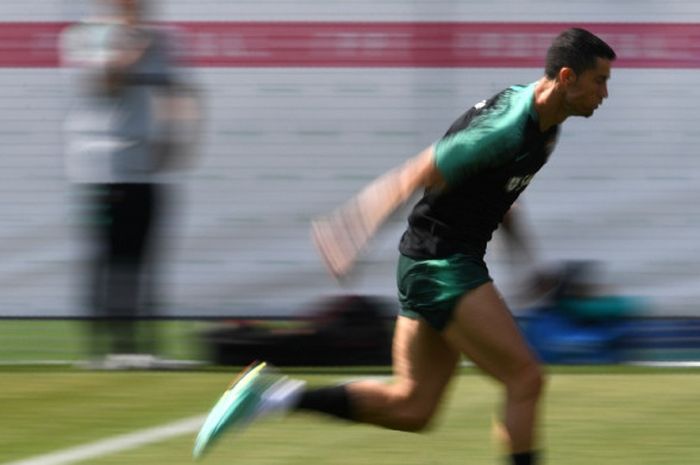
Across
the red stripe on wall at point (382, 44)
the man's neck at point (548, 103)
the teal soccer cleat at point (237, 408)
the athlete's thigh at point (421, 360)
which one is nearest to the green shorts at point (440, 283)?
the athlete's thigh at point (421, 360)

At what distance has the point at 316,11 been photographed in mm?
12383

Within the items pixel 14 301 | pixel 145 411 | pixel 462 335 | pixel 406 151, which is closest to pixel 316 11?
pixel 406 151

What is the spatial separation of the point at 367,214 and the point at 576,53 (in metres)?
0.92

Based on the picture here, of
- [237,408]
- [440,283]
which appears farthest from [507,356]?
[237,408]

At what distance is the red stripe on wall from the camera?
12164 mm

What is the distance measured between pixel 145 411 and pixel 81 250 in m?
3.84

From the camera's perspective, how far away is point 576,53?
20.5ft

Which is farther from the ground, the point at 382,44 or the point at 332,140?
the point at 382,44

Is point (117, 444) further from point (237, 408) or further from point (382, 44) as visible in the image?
point (382, 44)

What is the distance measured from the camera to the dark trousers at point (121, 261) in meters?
10.7

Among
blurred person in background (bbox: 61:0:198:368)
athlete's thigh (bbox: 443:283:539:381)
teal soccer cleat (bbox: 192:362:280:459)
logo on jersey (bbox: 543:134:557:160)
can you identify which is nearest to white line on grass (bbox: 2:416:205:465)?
teal soccer cleat (bbox: 192:362:280:459)

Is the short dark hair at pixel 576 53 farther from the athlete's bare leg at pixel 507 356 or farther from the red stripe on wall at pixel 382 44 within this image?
the red stripe on wall at pixel 382 44

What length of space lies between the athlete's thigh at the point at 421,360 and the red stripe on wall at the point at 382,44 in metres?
5.76

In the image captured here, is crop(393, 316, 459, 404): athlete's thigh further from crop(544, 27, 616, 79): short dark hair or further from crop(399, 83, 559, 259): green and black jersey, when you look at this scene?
→ crop(544, 27, 616, 79): short dark hair
